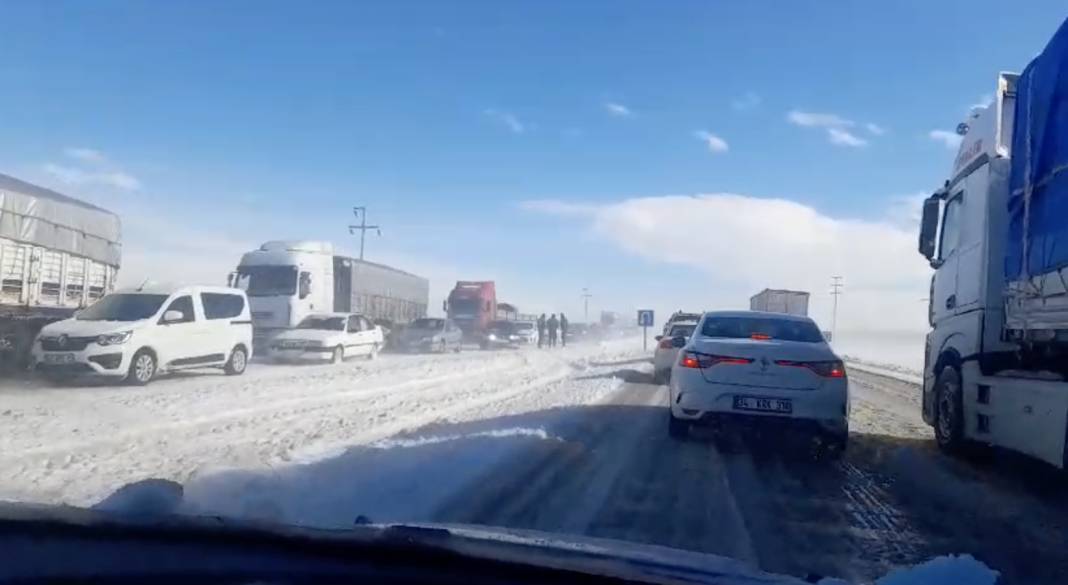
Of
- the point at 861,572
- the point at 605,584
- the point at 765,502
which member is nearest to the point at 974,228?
the point at 765,502

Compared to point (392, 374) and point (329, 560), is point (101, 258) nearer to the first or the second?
point (392, 374)

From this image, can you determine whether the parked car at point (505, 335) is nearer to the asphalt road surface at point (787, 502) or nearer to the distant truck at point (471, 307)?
the distant truck at point (471, 307)

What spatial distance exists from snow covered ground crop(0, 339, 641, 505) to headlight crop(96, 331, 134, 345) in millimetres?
804

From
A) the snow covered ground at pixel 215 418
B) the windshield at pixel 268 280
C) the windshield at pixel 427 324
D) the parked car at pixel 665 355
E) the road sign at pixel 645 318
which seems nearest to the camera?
the snow covered ground at pixel 215 418

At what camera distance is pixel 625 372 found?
2281 centimetres

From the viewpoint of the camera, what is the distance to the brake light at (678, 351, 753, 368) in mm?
8812

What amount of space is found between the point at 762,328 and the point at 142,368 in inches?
434

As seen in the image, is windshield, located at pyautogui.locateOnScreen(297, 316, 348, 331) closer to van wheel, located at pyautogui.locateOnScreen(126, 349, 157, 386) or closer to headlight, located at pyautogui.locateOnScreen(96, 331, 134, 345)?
van wheel, located at pyautogui.locateOnScreen(126, 349, 157, 386)

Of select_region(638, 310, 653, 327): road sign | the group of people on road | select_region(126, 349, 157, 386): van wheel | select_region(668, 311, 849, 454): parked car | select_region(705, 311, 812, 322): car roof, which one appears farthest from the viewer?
the group of people on road

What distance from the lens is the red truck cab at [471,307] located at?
41.8 m

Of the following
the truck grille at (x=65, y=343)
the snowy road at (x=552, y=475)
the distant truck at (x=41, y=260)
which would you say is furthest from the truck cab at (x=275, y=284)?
the snowy road at (x=552, y=475)

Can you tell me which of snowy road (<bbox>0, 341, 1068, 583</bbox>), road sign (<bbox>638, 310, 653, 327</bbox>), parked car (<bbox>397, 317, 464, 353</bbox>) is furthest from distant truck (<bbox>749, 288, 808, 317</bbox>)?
snowy road (<bbox>0, 341, 1068, 583</bbox>)

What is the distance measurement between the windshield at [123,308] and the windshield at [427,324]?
18010 millimetres

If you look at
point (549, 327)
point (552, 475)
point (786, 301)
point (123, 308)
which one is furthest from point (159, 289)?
point (549, 327)
